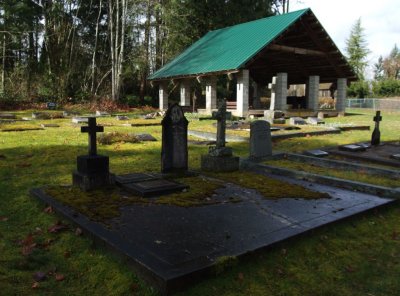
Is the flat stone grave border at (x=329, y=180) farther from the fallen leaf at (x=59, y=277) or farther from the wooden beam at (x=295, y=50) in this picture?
the wooden beam at (x=295, y=50)

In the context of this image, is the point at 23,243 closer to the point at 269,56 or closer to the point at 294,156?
the point at 294,156

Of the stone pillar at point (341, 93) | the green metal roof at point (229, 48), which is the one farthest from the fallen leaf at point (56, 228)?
the stone pillar at point (341, 93)

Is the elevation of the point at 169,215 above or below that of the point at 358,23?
below

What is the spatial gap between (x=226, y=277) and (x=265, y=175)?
175 inches

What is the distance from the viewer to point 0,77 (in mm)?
36469

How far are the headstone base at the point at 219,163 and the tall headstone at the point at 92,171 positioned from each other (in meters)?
2.40

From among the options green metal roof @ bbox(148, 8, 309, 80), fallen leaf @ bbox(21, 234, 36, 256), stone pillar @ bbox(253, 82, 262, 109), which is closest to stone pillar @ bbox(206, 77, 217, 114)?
green metal roof @ bbox(148, 8, 309, 80)

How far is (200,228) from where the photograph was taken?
4.53 meters

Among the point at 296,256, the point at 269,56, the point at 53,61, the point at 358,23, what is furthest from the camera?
the point at 358,23

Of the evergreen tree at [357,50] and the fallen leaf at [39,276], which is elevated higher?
the evergreen tree at [357,50]

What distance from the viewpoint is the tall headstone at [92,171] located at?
233 inches

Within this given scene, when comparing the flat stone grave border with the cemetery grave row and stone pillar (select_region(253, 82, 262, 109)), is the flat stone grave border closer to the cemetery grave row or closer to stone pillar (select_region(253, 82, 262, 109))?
the cemetery grave row

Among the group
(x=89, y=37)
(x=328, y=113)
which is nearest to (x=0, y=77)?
(x=89, y=37)

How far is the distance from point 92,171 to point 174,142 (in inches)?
70.8
